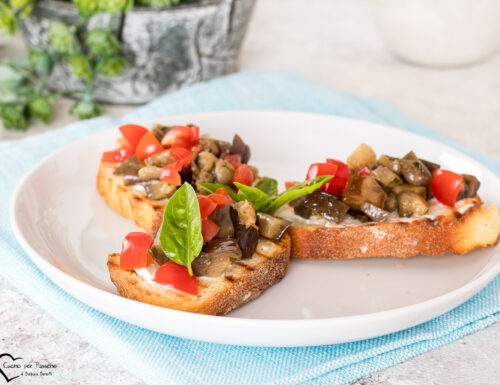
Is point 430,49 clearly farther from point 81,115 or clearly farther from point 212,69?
point 81,115

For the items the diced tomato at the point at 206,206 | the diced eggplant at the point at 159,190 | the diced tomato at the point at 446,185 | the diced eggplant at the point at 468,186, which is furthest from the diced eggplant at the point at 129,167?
the diced eggplant at the point at 468,186

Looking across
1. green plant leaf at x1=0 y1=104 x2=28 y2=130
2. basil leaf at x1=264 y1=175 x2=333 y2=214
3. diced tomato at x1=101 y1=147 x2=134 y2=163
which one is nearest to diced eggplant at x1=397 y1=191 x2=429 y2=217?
basil leaf at x1=264 y1=175 x2=333 y2=214

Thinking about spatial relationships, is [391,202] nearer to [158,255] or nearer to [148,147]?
[158,255]

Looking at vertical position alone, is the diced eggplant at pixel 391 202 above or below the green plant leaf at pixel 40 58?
above

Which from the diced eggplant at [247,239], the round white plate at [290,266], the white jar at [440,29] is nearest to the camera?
the round white plate at [290,266]

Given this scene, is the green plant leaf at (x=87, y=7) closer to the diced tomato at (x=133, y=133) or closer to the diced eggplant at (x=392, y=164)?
the diced tomato at (x=133, y=133)

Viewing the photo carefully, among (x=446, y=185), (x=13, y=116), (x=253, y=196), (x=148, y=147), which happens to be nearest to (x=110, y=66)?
(x=13, y=116)

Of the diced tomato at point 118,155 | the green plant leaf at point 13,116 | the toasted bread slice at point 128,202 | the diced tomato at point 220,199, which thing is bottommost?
the green plant leaf at point 13,116

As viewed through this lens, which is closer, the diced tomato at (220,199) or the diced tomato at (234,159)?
the diced tomato at (220,199)

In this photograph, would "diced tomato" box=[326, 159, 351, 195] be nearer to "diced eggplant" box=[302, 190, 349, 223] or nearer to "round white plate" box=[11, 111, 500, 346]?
"diced eggplant" box=[302, 190, 349, 223]
